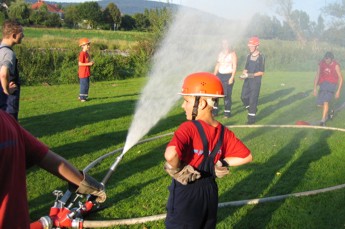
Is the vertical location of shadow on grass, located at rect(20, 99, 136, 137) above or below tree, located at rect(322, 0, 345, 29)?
below

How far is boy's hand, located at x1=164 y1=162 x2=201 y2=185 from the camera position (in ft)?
11.8

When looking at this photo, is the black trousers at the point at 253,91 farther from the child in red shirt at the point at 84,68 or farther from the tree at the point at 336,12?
the tree at the point at 336,12

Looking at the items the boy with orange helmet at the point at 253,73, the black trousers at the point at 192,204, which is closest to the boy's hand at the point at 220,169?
the black trousers at the point at 192,204

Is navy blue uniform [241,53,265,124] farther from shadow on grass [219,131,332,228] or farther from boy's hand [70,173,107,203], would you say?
boy's hand [70,173,107,203]

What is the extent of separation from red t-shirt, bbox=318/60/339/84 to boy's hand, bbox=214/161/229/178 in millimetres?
8787

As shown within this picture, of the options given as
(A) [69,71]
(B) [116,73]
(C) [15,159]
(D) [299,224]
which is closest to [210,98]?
(C) [15,159]

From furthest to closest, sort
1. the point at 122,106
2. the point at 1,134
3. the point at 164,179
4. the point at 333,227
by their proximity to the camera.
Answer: the point at 122,106
the point at 164,179
the point at 333,227
the point at 1,134

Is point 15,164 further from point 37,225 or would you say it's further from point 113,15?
point 113,15

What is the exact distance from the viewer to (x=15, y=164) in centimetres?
212

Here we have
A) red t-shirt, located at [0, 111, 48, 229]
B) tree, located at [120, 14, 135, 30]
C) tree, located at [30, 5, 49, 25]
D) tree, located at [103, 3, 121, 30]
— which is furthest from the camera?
tree, located at [103, 3, 121, 30]

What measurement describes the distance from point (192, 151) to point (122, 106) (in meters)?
10.7

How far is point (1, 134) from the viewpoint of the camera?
79.3 inches

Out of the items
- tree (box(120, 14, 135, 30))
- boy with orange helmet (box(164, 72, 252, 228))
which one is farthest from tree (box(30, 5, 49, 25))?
boy with orange helmet (box(164, 72, 252, 228))

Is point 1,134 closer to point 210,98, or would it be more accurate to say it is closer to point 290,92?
point 210,98
